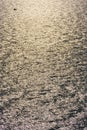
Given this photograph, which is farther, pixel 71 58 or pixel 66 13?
pixel 66 13

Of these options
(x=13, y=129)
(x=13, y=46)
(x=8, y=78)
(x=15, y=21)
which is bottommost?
(x=13, y=129)

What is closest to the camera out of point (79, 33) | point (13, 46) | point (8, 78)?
point (8, 78)

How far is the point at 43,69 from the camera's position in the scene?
417cm

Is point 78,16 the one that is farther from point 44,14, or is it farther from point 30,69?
point 30,69

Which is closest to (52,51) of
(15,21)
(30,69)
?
(30,69)

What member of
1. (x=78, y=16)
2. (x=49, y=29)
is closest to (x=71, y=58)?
(x=49, y=29)

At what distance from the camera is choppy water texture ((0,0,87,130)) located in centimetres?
309

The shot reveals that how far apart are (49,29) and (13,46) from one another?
1096 millimetres

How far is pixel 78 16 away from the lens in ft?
21.7

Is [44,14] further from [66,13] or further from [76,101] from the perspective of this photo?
[76,101]

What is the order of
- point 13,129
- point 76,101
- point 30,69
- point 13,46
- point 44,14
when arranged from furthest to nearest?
point 44,14 < point 13,46 < point 30,69 < point 76,101 < point 13,129

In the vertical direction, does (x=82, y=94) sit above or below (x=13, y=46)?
below

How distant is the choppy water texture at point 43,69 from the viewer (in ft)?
10.1

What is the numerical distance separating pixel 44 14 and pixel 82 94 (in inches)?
144
